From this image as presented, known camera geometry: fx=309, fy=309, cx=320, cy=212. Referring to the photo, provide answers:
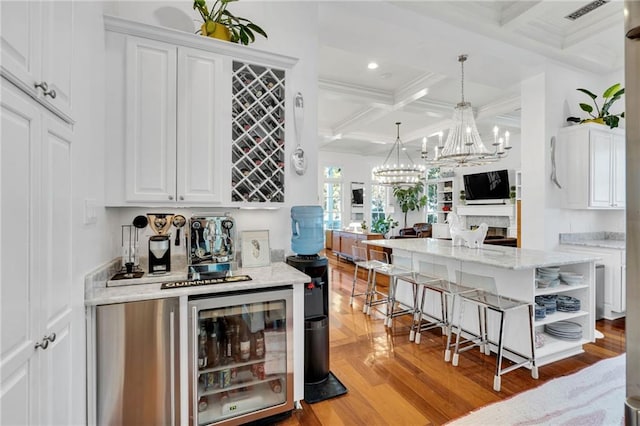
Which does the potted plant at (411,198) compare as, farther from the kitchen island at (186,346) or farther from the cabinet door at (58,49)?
the cabinet door at (58,49)

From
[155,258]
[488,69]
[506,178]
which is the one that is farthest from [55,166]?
[506,178]

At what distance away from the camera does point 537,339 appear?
2.63m

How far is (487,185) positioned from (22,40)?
357 inches

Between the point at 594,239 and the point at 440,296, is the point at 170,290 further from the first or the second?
the point at 594,239

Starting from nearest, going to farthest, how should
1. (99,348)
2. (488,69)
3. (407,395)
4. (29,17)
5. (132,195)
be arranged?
(29,17) < (99,348) < (132,195) < (407,395) < (488,69)

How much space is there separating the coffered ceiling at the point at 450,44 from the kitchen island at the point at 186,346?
8.40ft

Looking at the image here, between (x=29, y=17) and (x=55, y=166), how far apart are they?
531 millimetres

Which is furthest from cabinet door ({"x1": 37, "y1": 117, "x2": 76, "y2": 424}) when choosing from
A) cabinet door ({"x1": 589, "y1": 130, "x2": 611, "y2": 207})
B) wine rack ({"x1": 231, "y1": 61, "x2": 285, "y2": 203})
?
cabinet door ({"x1": 589, "y1": 130, "x2": 611, "y2": 207})

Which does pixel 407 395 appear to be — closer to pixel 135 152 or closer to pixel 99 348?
pixel 99 348

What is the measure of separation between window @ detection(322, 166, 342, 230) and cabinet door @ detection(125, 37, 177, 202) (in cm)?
803

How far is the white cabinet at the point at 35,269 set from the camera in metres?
0.95

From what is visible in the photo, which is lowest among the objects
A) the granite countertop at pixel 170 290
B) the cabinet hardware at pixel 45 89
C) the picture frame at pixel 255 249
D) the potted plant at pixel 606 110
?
the granite countertop at pixel 170 290

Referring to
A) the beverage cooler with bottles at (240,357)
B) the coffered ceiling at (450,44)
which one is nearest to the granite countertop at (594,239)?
the coffered ceiling at (450,44)

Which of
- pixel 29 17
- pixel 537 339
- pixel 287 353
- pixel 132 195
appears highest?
pixel 29 17
